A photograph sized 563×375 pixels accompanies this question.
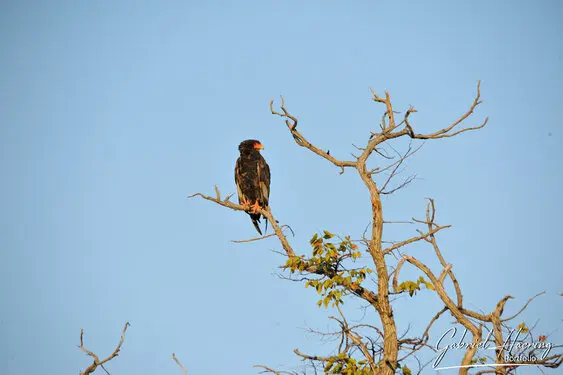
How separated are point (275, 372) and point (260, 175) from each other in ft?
14.9

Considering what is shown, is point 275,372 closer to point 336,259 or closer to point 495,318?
point 336,259

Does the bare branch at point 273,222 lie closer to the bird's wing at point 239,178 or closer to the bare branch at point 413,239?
the bare branch at point 413,239

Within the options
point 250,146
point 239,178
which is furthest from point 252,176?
point 250,146

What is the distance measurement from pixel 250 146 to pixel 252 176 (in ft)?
1.50

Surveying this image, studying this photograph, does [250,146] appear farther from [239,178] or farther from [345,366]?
[345,366]

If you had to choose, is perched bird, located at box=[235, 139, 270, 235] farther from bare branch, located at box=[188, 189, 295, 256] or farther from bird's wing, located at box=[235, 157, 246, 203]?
bare branch, located at box=[188, 189, 295, 256]

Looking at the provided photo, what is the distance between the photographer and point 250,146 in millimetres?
10633

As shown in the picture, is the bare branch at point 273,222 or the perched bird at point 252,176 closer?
the bare branch at point 273,222

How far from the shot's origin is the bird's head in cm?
1062

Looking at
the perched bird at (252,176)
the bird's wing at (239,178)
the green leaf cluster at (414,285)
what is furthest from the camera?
the bird's wing at (239,178)

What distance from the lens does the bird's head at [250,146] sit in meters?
10.6

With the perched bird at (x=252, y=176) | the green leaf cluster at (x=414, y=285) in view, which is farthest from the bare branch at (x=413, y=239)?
the perched bird at (x=252, y=176)

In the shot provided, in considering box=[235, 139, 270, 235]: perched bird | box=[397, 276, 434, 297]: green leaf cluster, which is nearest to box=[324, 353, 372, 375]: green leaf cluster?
box=[397, 276, 434, 297]: green leaf cluster

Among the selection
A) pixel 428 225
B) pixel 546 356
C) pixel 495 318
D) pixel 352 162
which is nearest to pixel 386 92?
pixel 352 162
